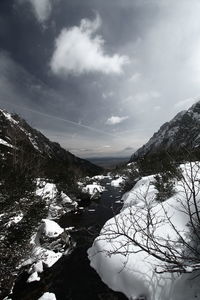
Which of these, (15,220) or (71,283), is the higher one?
(15,220)

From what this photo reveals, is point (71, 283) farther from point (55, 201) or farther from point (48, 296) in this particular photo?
point (55, 201)

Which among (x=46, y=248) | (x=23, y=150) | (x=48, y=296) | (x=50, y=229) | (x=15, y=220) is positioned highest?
(x=23, y=150)

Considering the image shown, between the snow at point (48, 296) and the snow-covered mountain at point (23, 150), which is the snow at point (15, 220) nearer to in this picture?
the snow-covered mountain at point (23, 150)

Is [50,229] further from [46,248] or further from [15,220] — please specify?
[15,220]

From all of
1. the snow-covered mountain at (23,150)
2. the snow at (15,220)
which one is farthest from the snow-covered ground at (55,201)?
the snow at (15,220)

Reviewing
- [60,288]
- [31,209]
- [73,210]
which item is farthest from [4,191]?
[73,210]

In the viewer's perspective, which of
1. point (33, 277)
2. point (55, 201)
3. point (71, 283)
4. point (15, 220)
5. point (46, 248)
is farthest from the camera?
point (55, 201)

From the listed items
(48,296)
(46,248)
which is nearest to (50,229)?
(46,248)

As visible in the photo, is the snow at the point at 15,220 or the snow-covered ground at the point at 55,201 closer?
the snow at the point at 15,220

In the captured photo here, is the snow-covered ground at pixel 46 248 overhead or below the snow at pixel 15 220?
below

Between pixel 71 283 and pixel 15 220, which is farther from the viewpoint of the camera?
pixel 15 220

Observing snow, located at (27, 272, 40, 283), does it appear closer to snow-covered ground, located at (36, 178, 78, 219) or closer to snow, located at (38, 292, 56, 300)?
snow, located at (38, 292, 56, 300)

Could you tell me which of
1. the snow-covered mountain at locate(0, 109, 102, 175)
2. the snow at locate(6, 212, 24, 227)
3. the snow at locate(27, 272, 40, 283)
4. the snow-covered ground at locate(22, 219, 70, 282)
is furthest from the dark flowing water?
the snow-covered mountain at locate(0, 109, 102, 175)

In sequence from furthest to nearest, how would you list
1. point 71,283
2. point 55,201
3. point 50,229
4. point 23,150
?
point 55,201 → point 23,150 → point 50,229 → point 71,283
